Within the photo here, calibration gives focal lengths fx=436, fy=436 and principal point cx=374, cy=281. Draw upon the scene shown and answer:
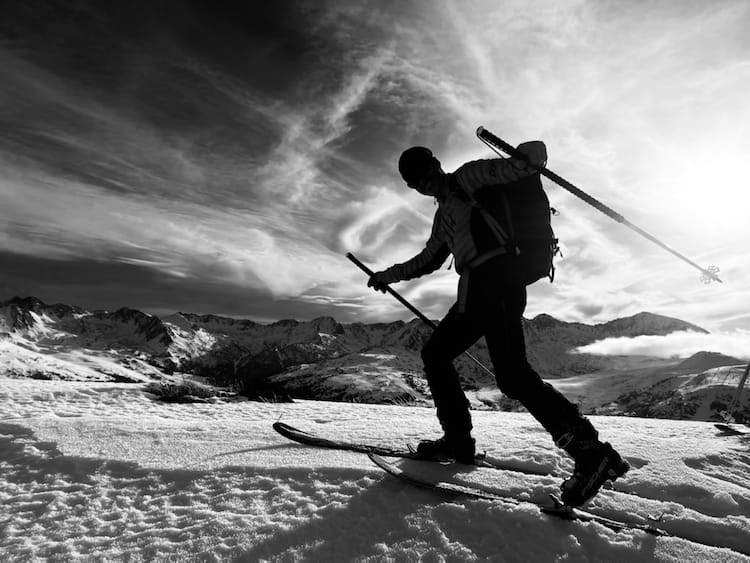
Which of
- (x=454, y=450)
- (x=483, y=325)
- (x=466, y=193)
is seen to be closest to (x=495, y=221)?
(x=466, y=193)

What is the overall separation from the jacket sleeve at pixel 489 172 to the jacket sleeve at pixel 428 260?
33.0 inches

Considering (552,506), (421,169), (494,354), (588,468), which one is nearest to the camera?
(552,506)

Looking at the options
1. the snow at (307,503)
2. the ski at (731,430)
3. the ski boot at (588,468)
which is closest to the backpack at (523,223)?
the ski boot at (588,468)

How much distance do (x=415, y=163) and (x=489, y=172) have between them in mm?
978

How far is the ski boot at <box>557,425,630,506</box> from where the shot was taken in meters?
3.56

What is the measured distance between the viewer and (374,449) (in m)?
5.52

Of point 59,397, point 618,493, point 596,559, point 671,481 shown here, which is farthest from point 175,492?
point 59,397

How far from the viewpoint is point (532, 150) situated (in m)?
4.01

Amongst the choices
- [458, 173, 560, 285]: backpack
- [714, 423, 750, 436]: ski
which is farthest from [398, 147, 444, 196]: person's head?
[714, 423, 750, 436]: ski

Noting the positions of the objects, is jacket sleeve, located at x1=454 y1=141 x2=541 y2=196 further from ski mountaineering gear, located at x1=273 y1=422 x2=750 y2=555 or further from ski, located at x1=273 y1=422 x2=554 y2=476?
ski, located at x1=273 y1=422 x2=554 y2=476

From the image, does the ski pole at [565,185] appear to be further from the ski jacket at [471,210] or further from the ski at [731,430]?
the ski at [731,430]

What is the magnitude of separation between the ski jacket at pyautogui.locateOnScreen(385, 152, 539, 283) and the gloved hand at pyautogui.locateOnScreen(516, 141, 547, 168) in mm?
75

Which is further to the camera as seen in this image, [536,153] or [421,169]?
[421,169]

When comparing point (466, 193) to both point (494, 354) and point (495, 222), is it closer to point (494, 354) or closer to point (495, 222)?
point (495, 222)
